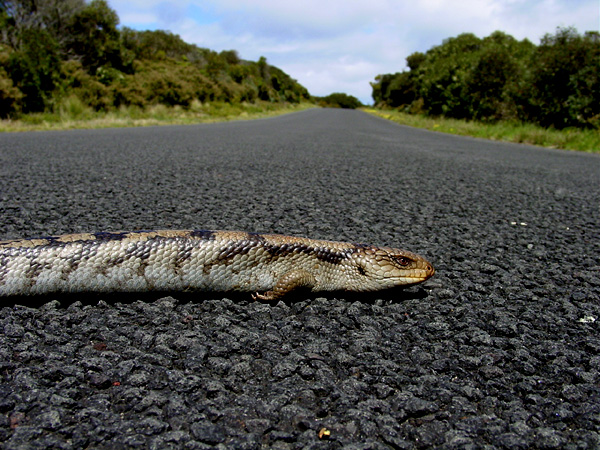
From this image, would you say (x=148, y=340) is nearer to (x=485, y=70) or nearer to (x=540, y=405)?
(x=540, y=405)

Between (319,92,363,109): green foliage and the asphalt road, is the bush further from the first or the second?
(319,92,363,109): green foliage

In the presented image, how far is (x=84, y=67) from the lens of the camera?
3156cm

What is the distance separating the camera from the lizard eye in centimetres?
285

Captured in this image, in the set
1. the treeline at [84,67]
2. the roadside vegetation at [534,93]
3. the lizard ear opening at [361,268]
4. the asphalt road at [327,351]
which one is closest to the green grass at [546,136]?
the roadside vegetation at [534,93]

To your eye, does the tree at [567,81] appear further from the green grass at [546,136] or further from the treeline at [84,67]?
the treeline at [84,67]

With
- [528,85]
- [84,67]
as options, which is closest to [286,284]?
[528,85]

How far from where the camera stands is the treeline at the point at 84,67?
1955cm

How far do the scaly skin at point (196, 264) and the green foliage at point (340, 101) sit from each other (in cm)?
14298

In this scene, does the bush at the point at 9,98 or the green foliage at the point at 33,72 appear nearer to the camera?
the bush at the point at 9,98

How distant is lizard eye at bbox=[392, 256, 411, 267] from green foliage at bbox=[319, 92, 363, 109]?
14299 cm

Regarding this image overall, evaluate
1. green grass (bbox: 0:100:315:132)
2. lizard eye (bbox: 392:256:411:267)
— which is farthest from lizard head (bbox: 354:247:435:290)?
green grass (bbox: 0:100:315:132)

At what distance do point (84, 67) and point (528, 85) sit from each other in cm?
3008

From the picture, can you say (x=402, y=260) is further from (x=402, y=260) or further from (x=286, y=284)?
(x=286, y=284)

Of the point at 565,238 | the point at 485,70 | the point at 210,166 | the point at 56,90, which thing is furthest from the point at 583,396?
the point at 485,70
